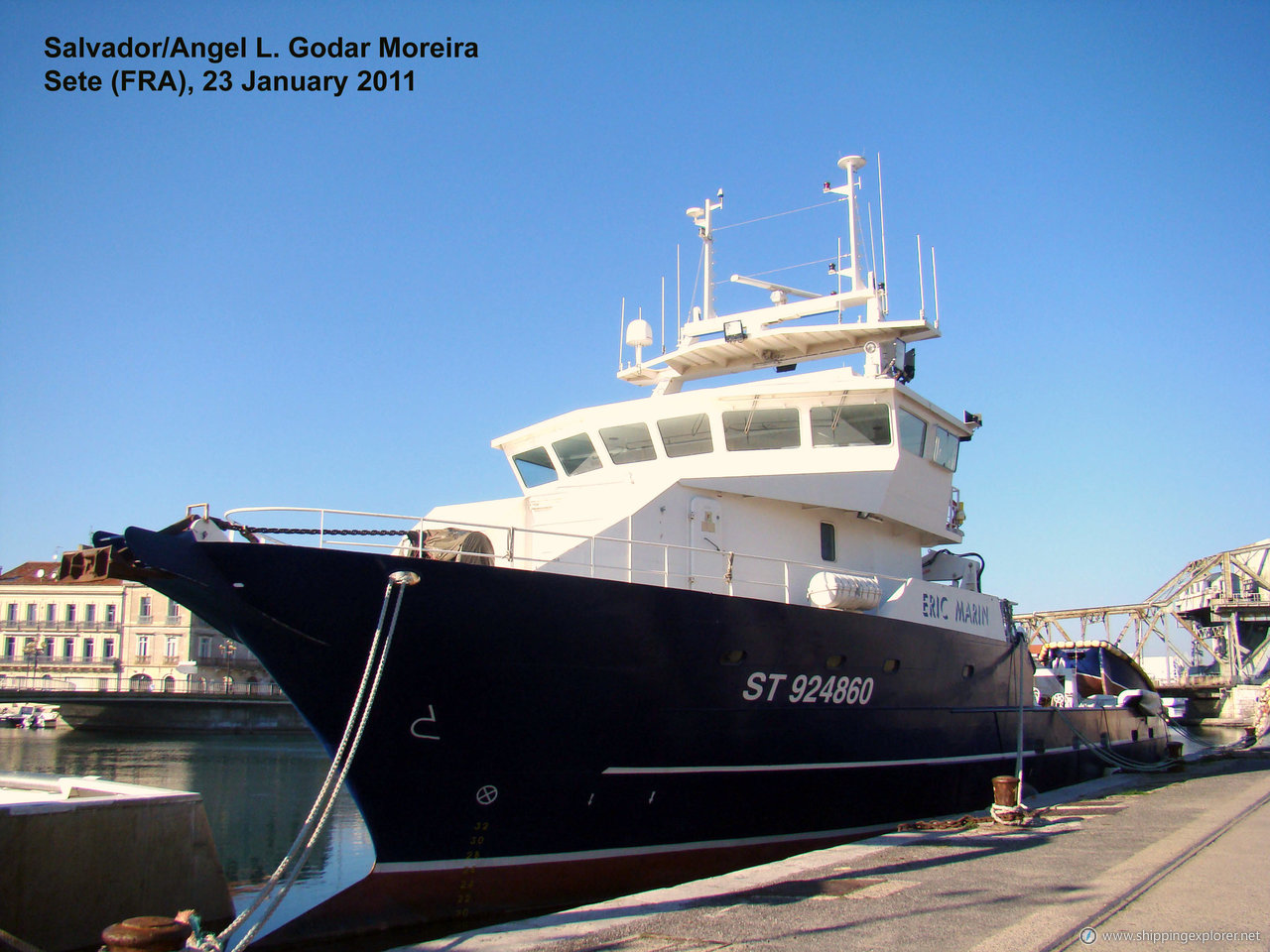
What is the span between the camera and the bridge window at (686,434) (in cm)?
1030

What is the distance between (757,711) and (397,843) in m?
3.25

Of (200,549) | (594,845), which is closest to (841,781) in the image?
(594,845)

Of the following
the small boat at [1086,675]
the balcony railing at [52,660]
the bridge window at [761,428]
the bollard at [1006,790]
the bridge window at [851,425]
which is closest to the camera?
the bollard at [1006,790]

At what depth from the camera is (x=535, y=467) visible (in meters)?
11.4

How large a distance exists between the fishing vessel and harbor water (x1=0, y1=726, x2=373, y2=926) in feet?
8.48

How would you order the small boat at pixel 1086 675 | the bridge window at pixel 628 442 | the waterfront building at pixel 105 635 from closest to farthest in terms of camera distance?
the bridge window at pixel 628 442 < the small boat at pixel 1086 675 < the waterfront building at pixel 105 635

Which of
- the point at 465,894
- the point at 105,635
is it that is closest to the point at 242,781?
the point at 465,894

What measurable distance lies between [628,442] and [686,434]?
69 cm

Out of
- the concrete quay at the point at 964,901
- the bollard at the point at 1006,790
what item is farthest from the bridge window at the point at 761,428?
the concrete quay at the point at 964,901

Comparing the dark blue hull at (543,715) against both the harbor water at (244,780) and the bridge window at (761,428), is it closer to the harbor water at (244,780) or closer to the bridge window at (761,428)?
the bridge window at (761,428)

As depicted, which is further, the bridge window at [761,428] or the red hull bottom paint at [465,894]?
the bridge window at [761,428]

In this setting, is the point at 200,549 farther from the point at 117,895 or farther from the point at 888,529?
the point at 888,529

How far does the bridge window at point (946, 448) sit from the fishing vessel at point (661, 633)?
91 millimetres

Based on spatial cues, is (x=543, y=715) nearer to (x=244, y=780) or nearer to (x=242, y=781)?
(x=242, y=781)
